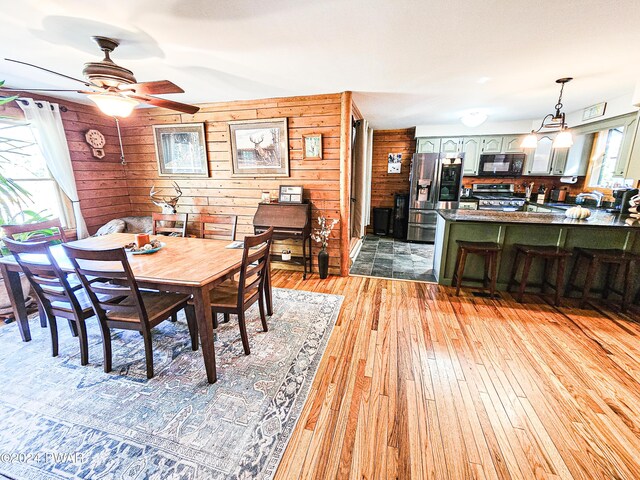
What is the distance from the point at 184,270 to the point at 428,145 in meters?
5.30

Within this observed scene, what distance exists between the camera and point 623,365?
2002mm

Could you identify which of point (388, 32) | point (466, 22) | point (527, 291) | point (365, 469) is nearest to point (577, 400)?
point (365, 469)

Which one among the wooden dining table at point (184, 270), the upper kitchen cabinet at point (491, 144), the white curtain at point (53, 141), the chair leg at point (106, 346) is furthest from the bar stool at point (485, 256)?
the white curtain at point (53, 141)

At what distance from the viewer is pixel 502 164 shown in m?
5.09

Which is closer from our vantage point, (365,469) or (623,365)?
(365,469)

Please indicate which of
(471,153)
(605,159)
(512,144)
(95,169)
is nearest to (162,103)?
(95,169)

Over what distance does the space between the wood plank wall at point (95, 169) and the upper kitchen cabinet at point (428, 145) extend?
5.60 metres

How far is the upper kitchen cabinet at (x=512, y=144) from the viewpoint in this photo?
197 inches

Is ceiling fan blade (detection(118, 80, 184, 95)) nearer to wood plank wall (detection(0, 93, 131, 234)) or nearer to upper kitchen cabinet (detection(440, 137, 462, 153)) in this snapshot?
wood plank wall (detection(0, 93, 131, 234))

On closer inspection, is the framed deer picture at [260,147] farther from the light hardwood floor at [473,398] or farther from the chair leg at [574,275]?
the chair leg at [574,275]

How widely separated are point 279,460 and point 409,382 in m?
0.99

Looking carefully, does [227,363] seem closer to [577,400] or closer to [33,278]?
[33,278]

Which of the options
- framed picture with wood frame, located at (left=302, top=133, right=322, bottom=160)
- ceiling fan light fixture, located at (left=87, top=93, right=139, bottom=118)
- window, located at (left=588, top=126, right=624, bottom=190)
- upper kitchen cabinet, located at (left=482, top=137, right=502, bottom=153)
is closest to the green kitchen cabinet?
upper kitchen cabinet, located at (left=482, top=137, right=502, bottom=153)

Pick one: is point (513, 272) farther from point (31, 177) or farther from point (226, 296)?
point (31, 177)
